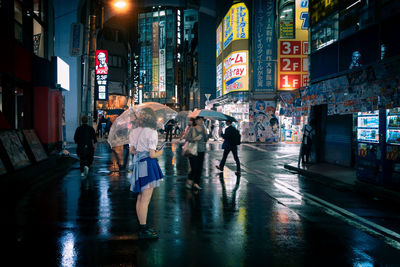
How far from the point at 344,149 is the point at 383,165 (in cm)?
Answer: 535

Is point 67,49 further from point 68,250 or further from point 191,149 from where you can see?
point 68,250

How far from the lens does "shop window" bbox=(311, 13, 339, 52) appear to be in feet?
49.0

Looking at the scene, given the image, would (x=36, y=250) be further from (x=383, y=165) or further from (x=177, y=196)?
(x=383, y=165)

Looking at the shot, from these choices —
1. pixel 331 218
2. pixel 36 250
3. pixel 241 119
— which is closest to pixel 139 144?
pixel 36 250

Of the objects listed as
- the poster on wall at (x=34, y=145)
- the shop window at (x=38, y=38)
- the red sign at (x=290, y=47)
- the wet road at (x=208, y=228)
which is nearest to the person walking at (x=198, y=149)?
the wet road at (x=208, y=228)

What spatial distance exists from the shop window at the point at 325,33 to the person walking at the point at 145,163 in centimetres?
1188

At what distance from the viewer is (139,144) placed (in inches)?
216

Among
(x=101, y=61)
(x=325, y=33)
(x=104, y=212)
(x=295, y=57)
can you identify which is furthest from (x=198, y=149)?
(x=101, y=61)

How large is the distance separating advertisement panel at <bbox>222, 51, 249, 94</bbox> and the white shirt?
28.9m

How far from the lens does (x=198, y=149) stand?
10.2m

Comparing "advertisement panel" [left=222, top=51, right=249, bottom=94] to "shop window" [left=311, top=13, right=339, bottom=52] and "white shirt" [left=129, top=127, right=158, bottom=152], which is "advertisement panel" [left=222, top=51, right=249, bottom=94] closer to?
"shop window" [left=311, top=13, right=339, bottom=52]

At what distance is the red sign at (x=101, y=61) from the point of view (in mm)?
40312

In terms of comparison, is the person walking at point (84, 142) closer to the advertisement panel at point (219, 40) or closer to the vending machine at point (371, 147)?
the vending machine at point (371, 147)

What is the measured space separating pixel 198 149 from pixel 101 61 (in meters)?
33.7
